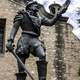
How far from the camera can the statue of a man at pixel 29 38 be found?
10234 mm

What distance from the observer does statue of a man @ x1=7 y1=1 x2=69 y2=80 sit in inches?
403

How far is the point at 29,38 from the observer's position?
35.0ft

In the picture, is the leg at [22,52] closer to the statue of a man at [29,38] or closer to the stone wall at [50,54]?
the statue of a man at [29,38]

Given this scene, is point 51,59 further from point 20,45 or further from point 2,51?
point 20,45

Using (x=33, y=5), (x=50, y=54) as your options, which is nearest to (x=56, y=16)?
(x=33, y=5)

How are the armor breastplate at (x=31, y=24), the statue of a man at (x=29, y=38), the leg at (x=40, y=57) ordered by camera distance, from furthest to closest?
the armor breastplate at (x=31, y=24) → the statue of a man at (x=29, y=38) → the leg at (x=40, y=57)

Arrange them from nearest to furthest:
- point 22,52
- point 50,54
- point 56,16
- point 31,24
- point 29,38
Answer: point 22,52
point 29,38
point 31,24
point 56,16
point 50,54

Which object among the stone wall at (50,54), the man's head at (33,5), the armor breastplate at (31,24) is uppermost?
the man's head at (33,5)

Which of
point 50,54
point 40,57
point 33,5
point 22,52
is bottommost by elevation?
point 50,54

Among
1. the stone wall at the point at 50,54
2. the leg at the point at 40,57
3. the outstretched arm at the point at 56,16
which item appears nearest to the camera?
the leg at the point at 40,57

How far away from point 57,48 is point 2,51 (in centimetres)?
243

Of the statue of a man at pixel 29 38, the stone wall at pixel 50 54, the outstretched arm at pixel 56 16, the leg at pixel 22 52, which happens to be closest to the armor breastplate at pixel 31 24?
the statue of a man at pixel 29 38

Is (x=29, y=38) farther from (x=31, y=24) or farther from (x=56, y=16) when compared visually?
(x=56, y=16)

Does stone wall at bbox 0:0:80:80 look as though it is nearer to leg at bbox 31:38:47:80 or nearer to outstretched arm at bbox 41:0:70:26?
outstretched arm at bbox 41:0:70:26
